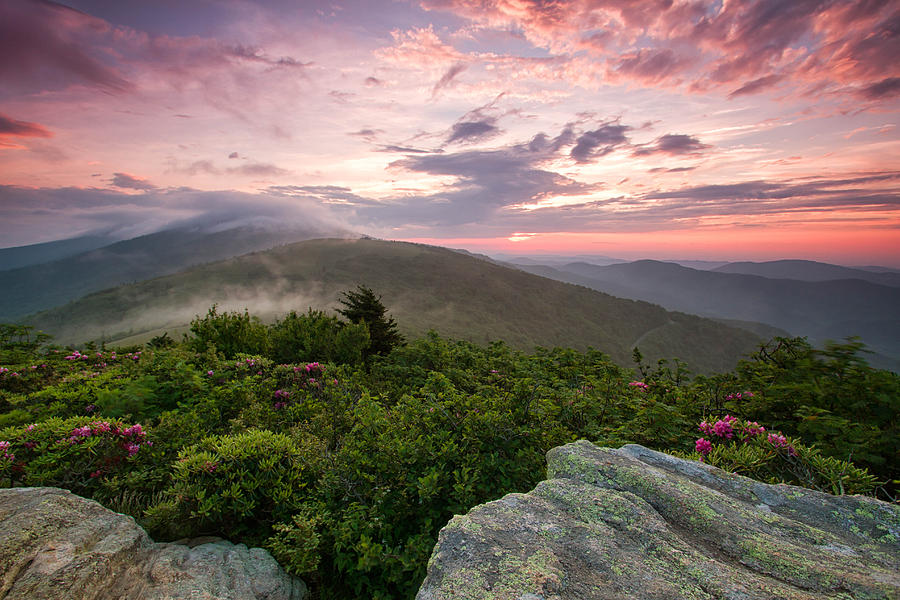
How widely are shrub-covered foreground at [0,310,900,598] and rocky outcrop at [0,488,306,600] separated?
0.81 ft

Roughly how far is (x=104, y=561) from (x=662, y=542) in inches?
143

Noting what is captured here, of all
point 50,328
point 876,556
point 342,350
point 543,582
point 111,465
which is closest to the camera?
point 543,582

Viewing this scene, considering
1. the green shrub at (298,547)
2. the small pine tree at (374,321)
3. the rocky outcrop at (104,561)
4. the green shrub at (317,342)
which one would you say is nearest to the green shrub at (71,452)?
the rocky outcrop at (104,561)

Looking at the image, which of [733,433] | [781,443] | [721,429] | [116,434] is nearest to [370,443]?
[116,434]

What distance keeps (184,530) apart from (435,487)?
237 cm

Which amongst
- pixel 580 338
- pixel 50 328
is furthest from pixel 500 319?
pixel 50 328

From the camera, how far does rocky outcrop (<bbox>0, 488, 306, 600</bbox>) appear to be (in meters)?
2.33

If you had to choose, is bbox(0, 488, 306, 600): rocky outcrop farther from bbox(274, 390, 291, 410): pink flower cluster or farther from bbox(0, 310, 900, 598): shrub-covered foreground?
bbox(274, 390, 291, 410): pink flower cluster

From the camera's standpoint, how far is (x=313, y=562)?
2916 mm

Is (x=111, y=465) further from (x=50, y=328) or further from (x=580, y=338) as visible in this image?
(x=50, y=328)

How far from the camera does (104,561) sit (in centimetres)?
250

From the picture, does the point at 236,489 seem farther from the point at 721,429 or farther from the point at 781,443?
the point at 781,443

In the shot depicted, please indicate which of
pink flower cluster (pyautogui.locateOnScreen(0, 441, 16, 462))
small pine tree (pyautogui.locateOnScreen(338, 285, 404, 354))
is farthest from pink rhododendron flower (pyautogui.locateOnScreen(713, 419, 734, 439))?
small pine tree (pyautogui.locateOnScreen(338, 285, 404, 354))

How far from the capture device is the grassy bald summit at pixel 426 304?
52156 millimetres
